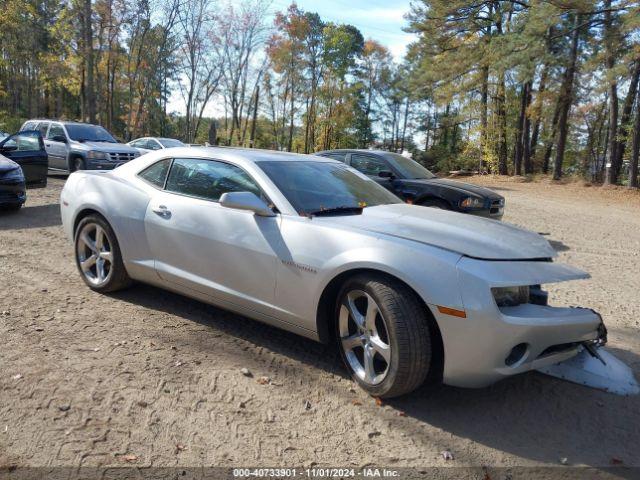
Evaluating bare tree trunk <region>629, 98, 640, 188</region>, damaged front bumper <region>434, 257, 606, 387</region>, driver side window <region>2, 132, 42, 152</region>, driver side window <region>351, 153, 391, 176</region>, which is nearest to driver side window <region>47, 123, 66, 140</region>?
driver side window <region>2, 132, 42, 152</region>

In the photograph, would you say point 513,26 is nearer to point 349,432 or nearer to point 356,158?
point 356,158

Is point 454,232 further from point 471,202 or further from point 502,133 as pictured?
point 502,133

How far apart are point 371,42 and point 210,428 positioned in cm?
5481

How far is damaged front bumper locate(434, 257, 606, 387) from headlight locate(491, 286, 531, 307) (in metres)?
0.04

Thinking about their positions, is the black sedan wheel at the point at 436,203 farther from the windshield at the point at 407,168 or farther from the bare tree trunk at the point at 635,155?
the bare tree trunk at the point at 635,155

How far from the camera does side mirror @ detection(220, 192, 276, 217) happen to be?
340cm

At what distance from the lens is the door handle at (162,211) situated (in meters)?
4.04

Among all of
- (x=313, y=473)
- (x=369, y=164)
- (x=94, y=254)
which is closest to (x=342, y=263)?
(x=313, y=473)

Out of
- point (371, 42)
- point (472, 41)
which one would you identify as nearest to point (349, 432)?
point (472, 41)

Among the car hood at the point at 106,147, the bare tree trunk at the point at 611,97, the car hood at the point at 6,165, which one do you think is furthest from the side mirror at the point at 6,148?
the bare tree trunk at the point at 611,97

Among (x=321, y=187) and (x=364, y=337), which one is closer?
(x=364, y=337)

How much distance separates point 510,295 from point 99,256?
11.8ft

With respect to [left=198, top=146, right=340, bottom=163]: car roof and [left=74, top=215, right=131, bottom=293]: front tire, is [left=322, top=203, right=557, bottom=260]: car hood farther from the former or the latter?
[left=74, top=215, right=131, bottom=293]: front tire

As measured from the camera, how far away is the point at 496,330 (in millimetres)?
2658
